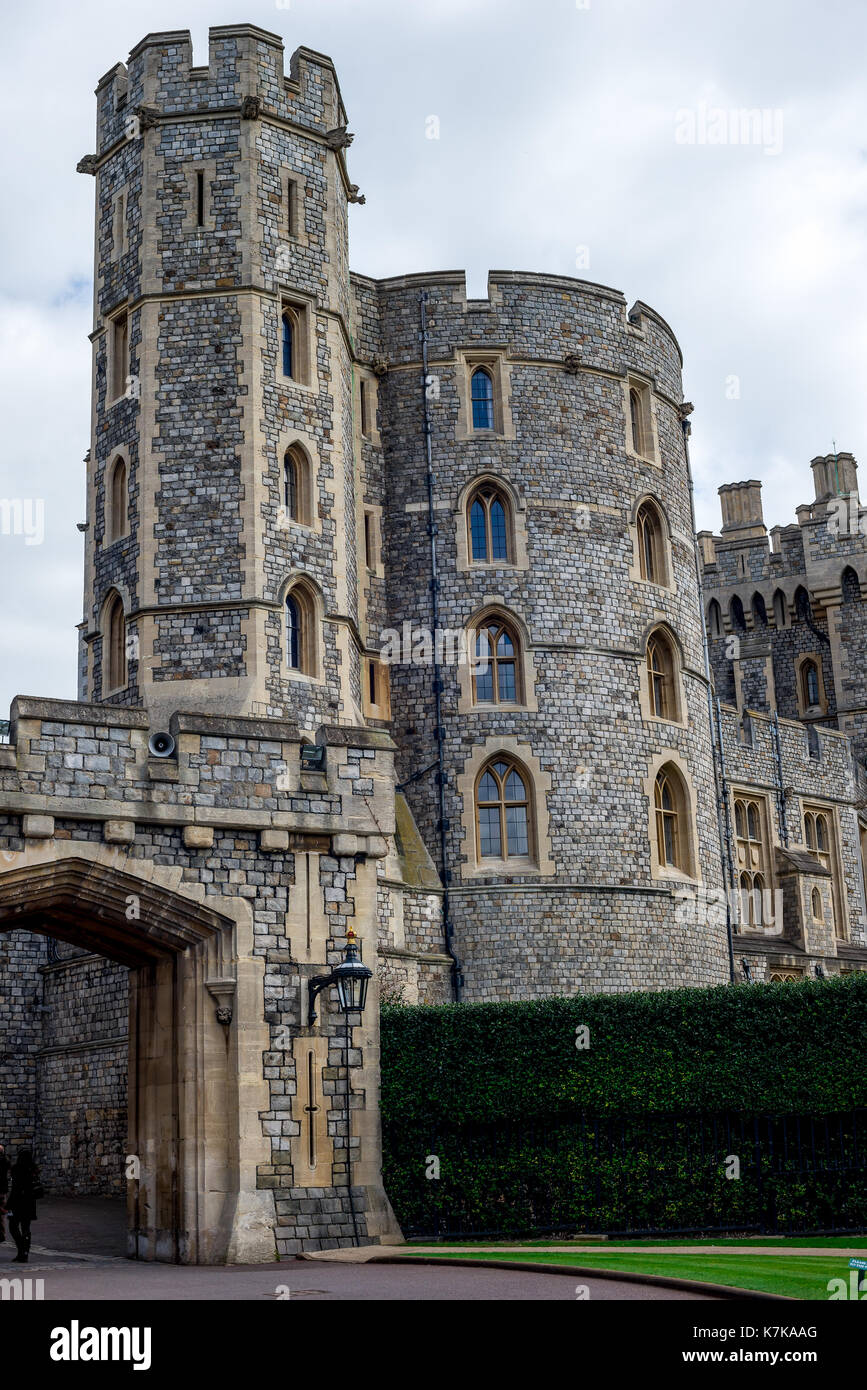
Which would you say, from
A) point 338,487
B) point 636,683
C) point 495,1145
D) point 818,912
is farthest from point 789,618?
point 495,1145

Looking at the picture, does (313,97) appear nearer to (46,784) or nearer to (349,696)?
(349,696)

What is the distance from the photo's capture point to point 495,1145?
18.1 metres

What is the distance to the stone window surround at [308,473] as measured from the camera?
2603 cm

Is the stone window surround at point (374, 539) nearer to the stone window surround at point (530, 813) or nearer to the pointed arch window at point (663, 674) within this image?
the stone window surround at point (530, 813)

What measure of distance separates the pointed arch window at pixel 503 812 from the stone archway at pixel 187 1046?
11207 millimetres

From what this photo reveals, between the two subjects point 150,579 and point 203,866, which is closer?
point 203,866

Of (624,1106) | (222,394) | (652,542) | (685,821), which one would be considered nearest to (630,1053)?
(624,1106)

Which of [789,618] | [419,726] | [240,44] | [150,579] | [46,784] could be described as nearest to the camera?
[46,784]

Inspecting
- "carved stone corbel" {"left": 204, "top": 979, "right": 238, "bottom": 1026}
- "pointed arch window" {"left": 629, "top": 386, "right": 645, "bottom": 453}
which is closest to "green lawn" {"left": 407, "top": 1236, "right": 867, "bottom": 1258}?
"carved stone corbel" {"left": 204, "top": 979, "right": 238, "bottom": 1026}

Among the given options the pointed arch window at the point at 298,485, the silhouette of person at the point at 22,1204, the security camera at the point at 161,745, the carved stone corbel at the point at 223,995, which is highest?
the pointed arch window at the point at 298,485

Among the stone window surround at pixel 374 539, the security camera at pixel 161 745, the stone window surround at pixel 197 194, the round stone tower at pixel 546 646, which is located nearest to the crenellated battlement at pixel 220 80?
the stone window surround at pixel 197 194

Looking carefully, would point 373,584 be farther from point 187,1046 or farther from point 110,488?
point 187,1046

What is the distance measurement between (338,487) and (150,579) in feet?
11.7

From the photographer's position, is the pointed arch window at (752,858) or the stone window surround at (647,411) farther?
the pointed arch window at (752,858)
